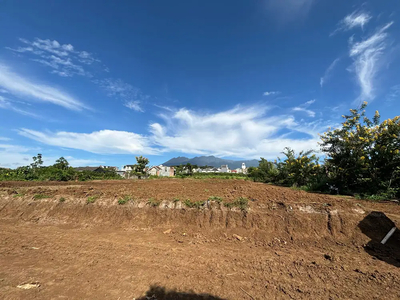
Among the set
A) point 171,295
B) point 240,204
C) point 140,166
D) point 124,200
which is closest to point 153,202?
point 124,200

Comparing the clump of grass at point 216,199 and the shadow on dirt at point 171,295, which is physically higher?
the clump of grass at point 216,199

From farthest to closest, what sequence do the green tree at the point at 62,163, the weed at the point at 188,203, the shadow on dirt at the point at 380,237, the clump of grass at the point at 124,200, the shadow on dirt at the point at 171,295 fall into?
the green tree at the point at 62,163
the clump of grass at the point at 124,200
the weed at the point at 188,203
the shadow on dirt at the point at 380,237
the shadow on dirt at the point at 171,295

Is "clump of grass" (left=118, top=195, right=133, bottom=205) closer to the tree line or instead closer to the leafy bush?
the leafy bush

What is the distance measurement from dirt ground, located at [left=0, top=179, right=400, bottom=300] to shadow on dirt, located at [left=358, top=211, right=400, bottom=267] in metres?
0.02

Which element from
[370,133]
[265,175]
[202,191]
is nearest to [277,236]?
[202,191]

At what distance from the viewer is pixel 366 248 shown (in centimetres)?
574

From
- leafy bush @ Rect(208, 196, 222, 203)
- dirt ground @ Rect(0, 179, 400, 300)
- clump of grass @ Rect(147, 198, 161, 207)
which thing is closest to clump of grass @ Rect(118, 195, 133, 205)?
dirt ground @ Rect(0, 179, 400, 300)

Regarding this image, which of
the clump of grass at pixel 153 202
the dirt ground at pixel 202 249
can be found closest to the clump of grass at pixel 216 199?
the dirt ground at pixel 202 249

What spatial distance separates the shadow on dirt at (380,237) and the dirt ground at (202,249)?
0.02 m

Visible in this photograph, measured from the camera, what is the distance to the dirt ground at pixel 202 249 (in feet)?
13.5

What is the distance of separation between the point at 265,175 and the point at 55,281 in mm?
17252

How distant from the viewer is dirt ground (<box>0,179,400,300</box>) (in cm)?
412

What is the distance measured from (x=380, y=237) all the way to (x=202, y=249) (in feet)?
18.3

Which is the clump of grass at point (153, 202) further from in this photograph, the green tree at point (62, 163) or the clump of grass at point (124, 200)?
the green tree at point (62, 163)
